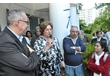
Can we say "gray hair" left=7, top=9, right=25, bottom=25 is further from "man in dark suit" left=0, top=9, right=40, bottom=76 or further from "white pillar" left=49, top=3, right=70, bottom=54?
"white pillar" left=49, top=3, right=70, bottom=54

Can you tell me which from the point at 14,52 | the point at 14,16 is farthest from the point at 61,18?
the point at 14,52

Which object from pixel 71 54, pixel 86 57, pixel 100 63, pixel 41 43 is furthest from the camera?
pixel 86 57

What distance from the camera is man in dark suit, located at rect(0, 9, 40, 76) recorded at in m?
1.50

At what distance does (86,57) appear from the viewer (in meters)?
3.40

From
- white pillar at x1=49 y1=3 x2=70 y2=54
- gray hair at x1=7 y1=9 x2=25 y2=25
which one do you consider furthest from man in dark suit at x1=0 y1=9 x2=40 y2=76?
white pillar at x1=49 y1=3 x2=70 y2=54

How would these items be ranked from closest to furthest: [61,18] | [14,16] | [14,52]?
[14,52] → [14,16] → [61,18]

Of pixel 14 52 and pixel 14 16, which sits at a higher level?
pixel 14 16

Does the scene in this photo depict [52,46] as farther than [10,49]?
Yes

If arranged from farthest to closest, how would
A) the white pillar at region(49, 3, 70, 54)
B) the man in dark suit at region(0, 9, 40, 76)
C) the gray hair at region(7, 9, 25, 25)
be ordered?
1. the white pillar at region(49, 3, 70, 54)
2. the gray hair at region(7, 9, 25, 25)
3. the man in dark suit at region(0, 9, 40, 76)

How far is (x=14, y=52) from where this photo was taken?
4.93ft

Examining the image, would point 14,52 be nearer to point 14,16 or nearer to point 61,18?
point 14,16

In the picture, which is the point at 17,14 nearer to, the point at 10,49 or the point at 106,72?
the point at 10,49
